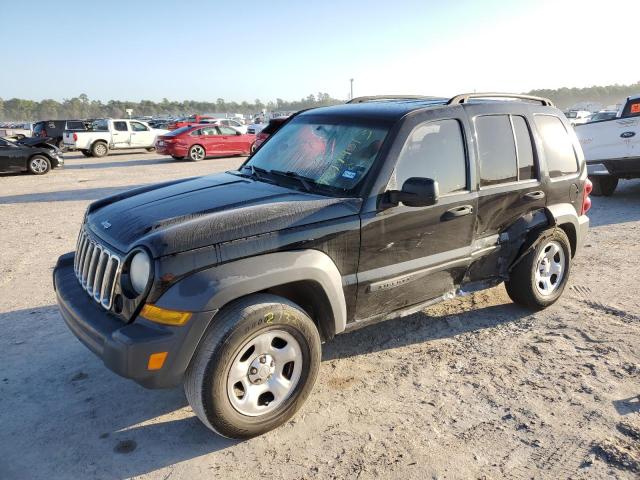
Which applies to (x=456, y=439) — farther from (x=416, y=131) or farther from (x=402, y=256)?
(x=416, y=131)

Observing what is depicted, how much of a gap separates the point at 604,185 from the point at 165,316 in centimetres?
1021

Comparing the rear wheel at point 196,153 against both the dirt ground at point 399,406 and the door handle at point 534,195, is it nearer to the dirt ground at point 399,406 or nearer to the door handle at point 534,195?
the dirt ground at point 399,406

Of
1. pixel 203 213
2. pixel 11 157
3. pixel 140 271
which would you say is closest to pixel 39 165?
pixel 11 157

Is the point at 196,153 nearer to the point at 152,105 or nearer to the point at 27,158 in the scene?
the point at 27,158

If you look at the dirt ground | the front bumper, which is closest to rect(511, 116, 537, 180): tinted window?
the dirt ground

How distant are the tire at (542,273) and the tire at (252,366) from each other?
2293 millimetres

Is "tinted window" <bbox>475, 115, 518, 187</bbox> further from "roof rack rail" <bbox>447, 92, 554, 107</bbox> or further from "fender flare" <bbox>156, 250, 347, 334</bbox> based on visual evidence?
"fender flare" <bbox>156, 250, 347, 334</bbox>

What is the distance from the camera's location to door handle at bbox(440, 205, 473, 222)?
3.77 meters

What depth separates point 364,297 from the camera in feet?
11.3

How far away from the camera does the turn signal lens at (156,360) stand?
263cm

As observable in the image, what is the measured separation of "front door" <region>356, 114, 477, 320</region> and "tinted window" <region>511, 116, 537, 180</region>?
0.73m

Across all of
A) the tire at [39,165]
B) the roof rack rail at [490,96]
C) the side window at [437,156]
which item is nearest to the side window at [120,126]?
the tire at [39,165]

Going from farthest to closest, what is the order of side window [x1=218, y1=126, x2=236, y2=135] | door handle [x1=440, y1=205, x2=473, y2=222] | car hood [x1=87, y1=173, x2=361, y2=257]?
side window [x1=218, y1=126, x2=236, y2=135], door handle [x1=440, y1=205, x2=473, y2=222], car hood [x1=87, y1=173, x2=361, y2=257]

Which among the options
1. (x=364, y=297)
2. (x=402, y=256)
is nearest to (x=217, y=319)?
(x=364, y=297)
